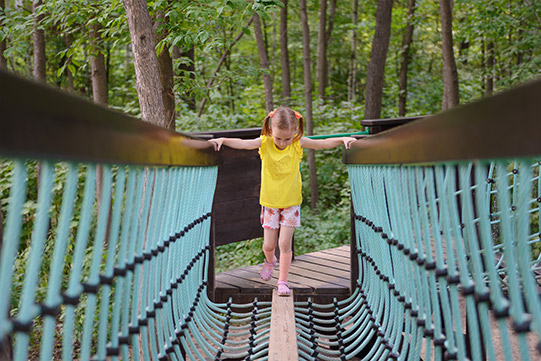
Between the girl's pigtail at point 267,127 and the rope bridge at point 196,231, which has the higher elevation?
the girl's pigtail at point 267,127

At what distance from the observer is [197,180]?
2.92 meters

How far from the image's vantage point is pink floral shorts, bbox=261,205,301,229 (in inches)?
157

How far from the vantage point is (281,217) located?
13.3 ft

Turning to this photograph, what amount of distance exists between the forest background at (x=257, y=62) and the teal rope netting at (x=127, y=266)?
2.18 m

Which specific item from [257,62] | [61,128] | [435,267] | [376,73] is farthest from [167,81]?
[257,62]

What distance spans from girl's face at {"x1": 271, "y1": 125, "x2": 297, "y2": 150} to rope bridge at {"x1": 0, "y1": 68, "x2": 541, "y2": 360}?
2.04 feet

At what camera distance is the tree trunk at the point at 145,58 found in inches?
187

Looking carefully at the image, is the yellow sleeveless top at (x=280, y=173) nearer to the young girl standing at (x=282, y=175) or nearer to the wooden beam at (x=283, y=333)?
the young girl standing at (x=282, y=175)

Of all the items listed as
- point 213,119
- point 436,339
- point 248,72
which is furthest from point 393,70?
point 436,339

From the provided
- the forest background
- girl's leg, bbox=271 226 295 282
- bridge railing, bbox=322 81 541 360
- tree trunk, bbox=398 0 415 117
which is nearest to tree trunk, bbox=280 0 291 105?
the forest background

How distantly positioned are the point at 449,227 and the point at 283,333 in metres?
1.53

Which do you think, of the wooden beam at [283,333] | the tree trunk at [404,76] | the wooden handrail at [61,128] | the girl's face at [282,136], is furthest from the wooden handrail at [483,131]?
the tree trunk at [404,76]

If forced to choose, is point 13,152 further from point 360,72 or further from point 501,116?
point 360,72

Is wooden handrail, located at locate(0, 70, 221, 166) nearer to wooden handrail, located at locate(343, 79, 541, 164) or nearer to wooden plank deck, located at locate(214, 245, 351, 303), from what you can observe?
wooden handrail, located at locate(343, 79, 541, 164)
